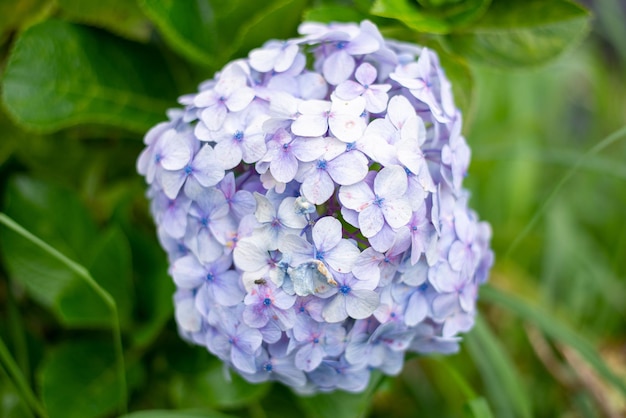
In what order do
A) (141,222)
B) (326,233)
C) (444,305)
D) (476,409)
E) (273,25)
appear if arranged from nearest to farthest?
1. (326,233)
2. (444,305)
3. (476,409)
4. (273,25)
5. (141,222)

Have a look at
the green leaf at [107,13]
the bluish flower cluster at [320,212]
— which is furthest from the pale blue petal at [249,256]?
the green leaf at [107,13]

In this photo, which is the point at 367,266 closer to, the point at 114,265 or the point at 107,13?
the point at 114,265

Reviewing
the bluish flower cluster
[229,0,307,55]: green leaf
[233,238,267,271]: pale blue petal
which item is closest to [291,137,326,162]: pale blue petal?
the bluish flower cluster

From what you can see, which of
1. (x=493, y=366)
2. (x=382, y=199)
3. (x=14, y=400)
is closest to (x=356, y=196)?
(x=382, y=199)

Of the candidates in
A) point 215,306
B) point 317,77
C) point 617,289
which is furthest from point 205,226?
point 617,289

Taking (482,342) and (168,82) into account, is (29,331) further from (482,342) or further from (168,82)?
(482,342)

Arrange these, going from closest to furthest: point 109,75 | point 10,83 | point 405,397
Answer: point 10,83 < point 109,75 < point 405,397
